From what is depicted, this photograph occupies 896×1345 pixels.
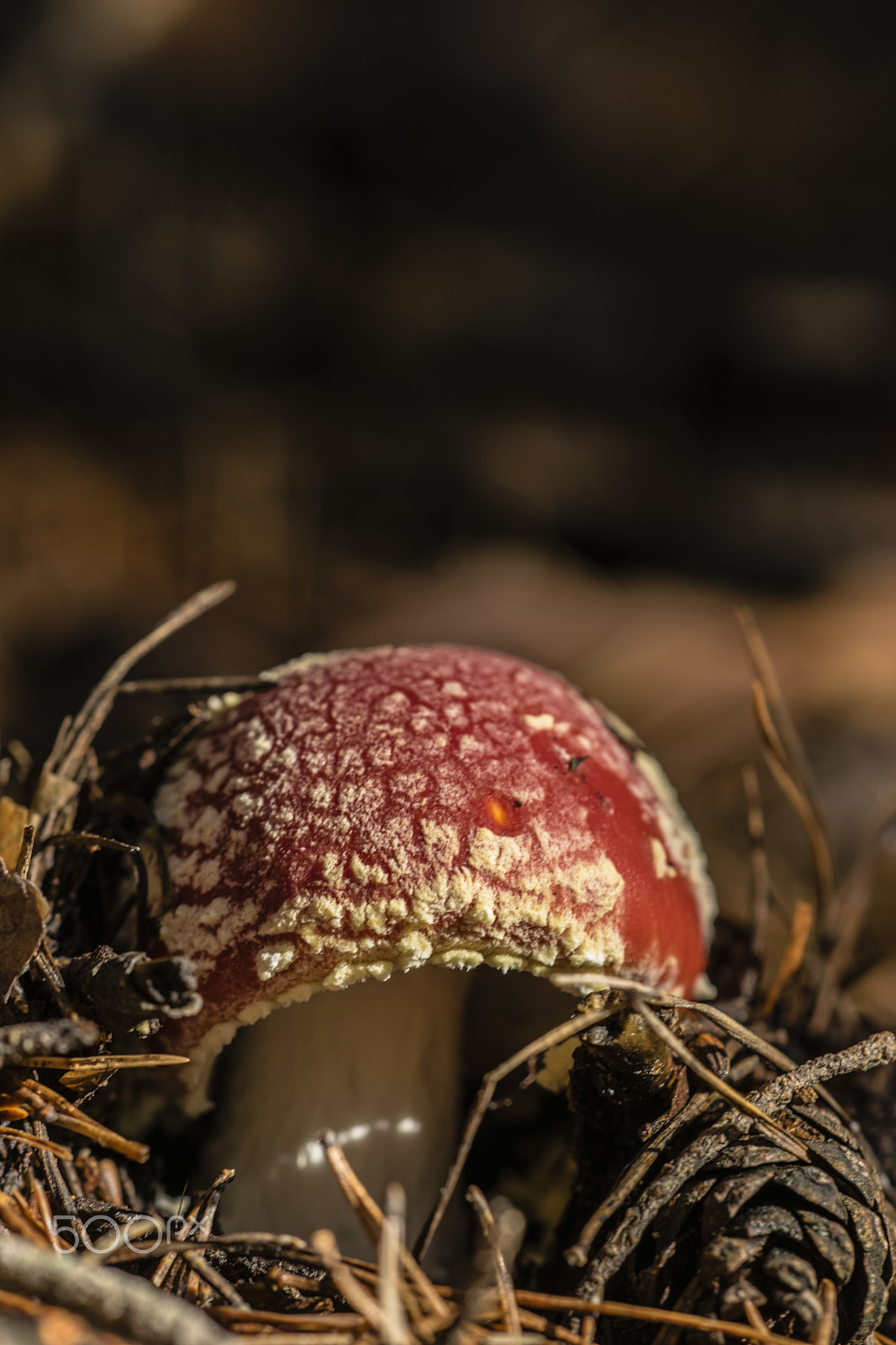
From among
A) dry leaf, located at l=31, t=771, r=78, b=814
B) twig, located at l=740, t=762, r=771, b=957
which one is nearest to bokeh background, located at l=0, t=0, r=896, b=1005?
twig, located at l=740, t=762, r=771, b=957

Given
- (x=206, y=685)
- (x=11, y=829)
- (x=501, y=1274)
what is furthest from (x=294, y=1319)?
(x=206, y=685)

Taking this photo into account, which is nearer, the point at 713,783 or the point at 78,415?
the point at 713,783

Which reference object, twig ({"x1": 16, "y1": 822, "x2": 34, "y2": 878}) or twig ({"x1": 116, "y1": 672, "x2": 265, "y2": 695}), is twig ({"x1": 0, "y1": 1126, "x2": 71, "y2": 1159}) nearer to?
twig ({"x1": 16, "y1": 822, "x2": 34, "y2": 878})

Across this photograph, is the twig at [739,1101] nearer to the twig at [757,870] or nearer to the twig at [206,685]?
the twig at [757,870]

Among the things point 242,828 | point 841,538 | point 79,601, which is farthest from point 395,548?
point 242,828

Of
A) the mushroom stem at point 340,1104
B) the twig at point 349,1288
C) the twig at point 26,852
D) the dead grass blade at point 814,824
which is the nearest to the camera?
the twig at point 349,1288

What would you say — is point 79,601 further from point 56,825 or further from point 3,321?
point 56,825

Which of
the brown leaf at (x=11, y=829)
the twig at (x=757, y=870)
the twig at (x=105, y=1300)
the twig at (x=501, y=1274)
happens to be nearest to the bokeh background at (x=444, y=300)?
the twig at (x=757, y=870)
